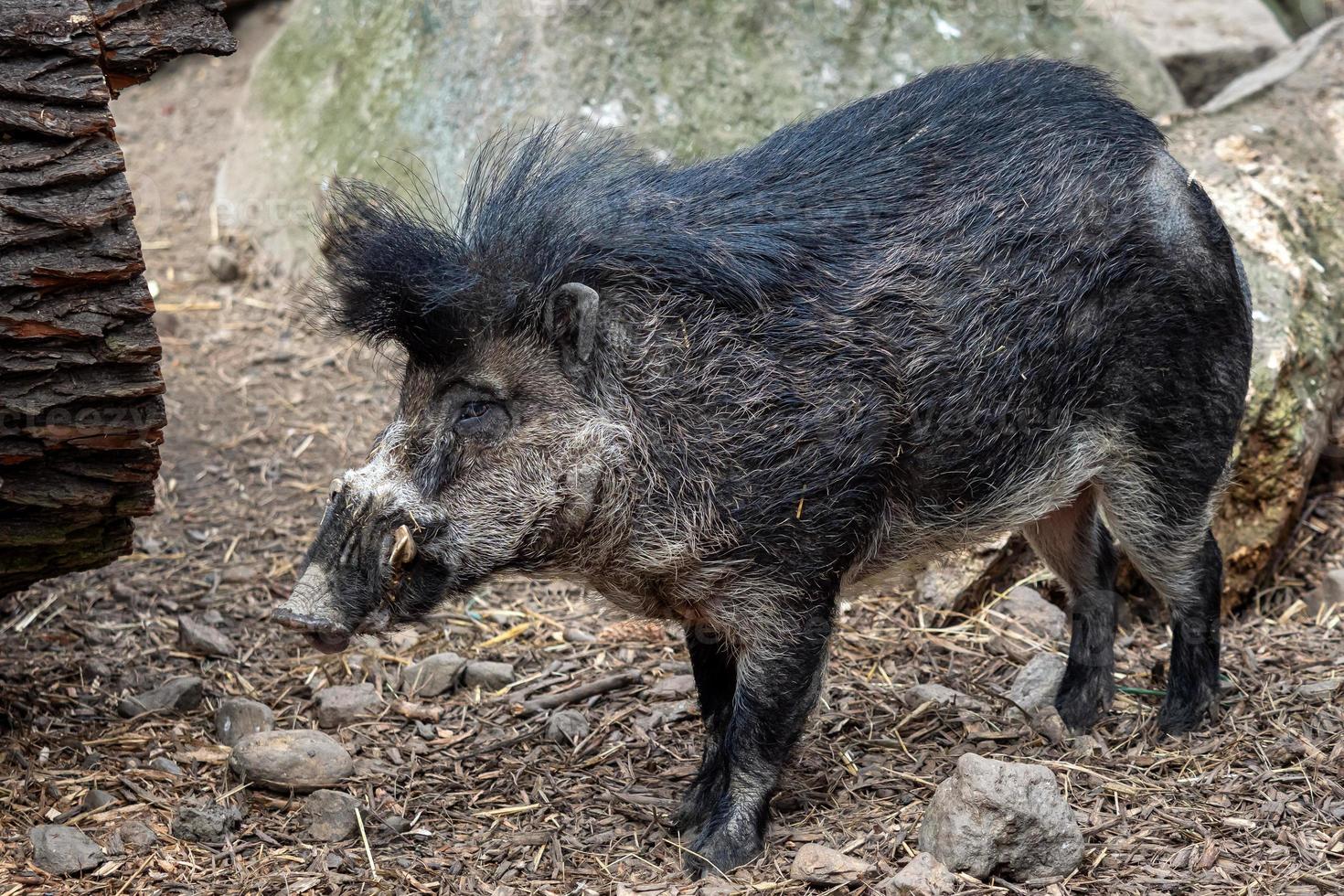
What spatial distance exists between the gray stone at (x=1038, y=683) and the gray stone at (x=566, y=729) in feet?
4.98

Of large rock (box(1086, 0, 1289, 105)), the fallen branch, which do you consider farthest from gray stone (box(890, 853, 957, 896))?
large rock (box(1086, 0, 1289, 105))

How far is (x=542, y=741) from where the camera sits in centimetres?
486

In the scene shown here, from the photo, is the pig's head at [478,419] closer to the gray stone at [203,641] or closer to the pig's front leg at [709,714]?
the pig's front leg at [709,714]

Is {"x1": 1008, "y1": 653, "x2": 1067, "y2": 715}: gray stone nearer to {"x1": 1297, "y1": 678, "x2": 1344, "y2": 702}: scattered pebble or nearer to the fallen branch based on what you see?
{"x1": 1297, "y1": 678, "x2": 1344, "y2": 702}: scattered pebble

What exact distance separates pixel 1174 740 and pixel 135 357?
136 inches

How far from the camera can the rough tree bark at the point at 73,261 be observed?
3.54 metres

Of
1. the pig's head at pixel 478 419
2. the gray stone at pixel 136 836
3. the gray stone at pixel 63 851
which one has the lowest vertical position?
the gray stone at pixel 136 836

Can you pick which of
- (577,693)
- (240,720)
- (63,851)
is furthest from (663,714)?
(63,851)

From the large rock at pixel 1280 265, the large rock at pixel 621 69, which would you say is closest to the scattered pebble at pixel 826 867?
the large rock at pixel 1280 265

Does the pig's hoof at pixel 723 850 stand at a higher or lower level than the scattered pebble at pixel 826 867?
lower

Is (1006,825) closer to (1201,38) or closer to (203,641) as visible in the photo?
(203,641)

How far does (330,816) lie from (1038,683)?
8.18ft

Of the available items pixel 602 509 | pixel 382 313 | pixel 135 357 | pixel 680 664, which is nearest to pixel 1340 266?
pixel 680 664

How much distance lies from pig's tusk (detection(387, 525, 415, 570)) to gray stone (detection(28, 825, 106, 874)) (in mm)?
1196
